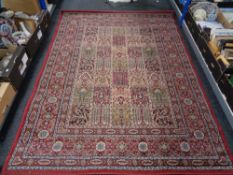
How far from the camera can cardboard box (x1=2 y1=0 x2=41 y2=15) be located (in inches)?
82.1

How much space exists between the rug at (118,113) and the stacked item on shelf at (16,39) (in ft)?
0.52

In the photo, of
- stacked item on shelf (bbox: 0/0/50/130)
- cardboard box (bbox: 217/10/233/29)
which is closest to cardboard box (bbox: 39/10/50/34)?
stacked item on shelf (bbox: 0/0/50/130)

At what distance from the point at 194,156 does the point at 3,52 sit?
1714 mm

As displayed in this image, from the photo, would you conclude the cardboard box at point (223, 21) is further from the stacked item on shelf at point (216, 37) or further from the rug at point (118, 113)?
the rug at point (118, 113)

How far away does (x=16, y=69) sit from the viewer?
1.56m

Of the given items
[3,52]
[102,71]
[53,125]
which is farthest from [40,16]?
[53,125]

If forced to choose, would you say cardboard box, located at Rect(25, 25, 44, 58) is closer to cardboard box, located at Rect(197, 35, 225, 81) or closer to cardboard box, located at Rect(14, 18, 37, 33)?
cardboard box, located at Rect(14, 18, 37, 33)

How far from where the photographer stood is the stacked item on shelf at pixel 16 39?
57.7 inches

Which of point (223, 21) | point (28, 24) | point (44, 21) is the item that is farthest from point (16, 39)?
point (223, 21)

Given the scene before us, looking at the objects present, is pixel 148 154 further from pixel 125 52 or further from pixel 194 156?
pixel 125 52

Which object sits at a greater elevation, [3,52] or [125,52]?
[3,52]

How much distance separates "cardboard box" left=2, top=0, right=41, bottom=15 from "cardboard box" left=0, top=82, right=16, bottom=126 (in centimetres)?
107

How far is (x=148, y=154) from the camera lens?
1.31 m

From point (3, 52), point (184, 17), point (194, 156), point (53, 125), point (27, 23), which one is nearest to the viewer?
point (194, 156)
